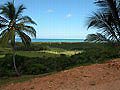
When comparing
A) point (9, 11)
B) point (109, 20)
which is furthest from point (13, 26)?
point (109, 20)

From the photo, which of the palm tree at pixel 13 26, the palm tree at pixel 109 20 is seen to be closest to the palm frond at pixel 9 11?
the palm tree at pixel 13 26

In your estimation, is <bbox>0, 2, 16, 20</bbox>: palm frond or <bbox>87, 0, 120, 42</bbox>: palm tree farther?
<bbox>0, 2, 16, 20</bbox>: palm frond

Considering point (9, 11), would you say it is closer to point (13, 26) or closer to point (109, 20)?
point (13, 26)

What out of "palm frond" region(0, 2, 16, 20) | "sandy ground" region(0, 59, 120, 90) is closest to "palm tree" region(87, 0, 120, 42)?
"sandy ground" region(0, 59, 120, 90)

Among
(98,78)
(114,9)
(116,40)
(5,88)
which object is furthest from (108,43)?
(5,88)

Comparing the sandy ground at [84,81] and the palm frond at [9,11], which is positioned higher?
the palm frond at [9,11]

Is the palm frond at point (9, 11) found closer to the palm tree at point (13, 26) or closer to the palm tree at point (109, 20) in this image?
the palm tree at point (13, 26)

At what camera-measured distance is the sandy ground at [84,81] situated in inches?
357

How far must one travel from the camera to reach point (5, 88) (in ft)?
34.3

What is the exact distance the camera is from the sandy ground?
9078 millimetres

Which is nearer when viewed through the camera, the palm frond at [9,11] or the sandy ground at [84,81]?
the sandy ground at [84,81]

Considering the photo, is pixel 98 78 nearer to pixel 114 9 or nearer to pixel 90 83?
pixel 90 83

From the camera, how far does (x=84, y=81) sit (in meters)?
9.74

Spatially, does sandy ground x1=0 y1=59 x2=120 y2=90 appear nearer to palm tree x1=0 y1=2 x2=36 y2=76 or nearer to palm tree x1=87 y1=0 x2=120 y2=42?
palm tree x1=87 y1=0 x2=120 y2=42
